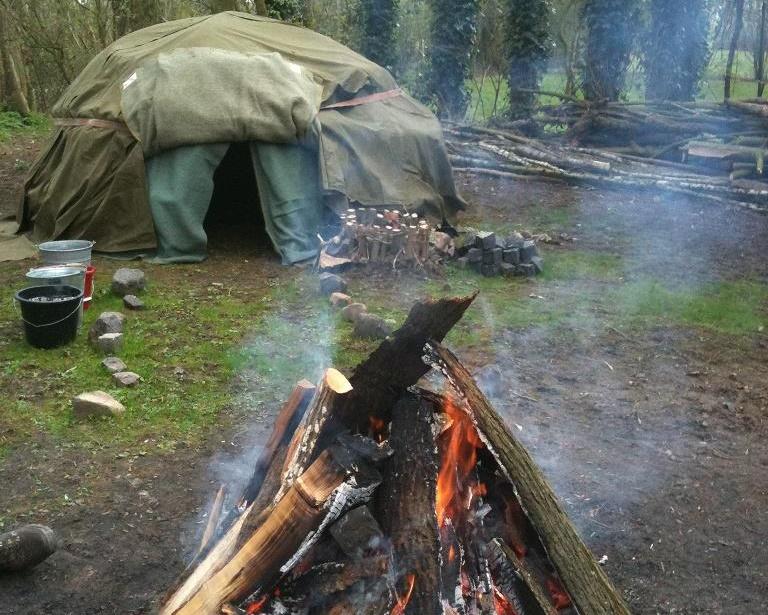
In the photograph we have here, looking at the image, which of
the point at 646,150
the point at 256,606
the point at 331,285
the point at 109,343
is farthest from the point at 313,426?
the point at 646,150

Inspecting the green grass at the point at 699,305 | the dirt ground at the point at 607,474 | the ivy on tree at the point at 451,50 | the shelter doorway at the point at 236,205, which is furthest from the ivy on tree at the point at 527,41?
the dirt ground at the point at 607,474

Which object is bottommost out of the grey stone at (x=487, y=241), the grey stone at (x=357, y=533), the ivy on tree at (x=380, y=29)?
the grey stone at (x=487, y=241)

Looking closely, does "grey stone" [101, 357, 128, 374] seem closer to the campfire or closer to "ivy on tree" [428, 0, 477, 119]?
the campfire

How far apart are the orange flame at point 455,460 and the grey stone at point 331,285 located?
431 cm

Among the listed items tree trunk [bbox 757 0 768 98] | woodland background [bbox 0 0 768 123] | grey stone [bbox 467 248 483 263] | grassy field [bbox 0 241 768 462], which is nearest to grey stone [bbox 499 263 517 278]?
grassy field [bbox 0 241 768 462]

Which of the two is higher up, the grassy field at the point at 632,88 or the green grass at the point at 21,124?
the grassy field at the point at 632,88

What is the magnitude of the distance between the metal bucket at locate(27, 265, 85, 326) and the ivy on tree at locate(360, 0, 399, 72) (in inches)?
572

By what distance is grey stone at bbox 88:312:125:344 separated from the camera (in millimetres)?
6027

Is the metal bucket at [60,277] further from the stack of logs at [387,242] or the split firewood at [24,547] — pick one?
the split firewood at [24,547]

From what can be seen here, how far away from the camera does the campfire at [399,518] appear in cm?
250

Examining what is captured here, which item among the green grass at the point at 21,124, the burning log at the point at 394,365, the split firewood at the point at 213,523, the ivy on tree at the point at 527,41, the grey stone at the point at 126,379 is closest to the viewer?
the burning log at the point at 394,365

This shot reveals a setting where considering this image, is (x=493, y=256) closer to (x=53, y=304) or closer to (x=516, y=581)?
(x=53, y=304)

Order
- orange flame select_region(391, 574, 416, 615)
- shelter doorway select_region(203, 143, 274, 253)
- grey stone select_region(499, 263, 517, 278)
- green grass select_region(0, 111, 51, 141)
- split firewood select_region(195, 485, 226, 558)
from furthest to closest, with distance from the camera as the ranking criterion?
green grass select_region(0, 111, 51, 141), shelter doorway select_region(203, 143, 274, 253), grey stone select_region(499, 263, 517, 278), split firewood select_region(195, 485, 226, 558), orange flame select_region(391, 574, 416, 615)

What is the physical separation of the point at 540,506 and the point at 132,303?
5008 millimetres
